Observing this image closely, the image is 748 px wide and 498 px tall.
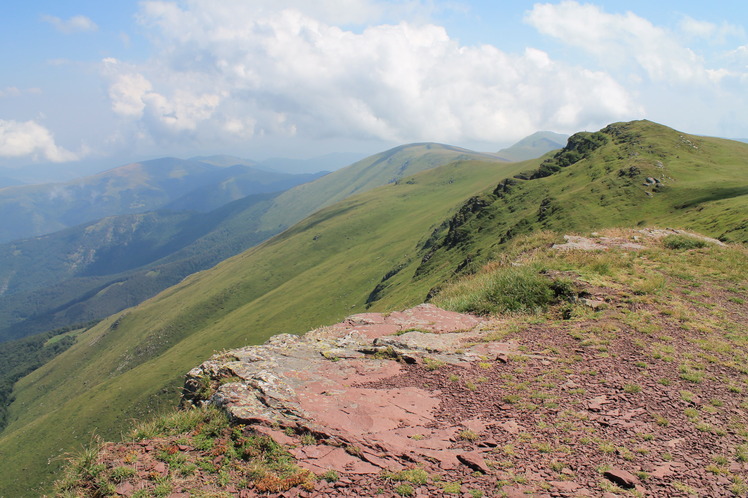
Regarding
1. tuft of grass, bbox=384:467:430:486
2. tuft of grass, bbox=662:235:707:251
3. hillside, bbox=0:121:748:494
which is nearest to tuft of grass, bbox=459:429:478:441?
tuft of grass, bbox=384:467:430:486

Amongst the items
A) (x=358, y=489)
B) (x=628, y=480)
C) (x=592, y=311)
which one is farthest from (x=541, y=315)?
(x=358, y=489)

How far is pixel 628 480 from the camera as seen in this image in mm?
6531

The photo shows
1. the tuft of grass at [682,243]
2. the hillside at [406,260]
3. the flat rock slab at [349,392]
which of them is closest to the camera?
the flat rock slab at [349,392]

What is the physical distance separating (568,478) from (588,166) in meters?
79.3

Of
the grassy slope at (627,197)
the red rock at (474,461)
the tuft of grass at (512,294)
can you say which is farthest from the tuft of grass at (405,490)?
the grassy slope at (627,197)

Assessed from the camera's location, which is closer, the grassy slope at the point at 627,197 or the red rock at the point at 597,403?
the red rock at the point at 597,403

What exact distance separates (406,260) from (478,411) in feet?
355

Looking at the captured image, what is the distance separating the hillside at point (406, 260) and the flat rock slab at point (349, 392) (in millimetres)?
13335

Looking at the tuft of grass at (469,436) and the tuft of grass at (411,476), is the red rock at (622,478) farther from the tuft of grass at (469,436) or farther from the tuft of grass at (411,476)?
the tuft of grass at (411,476)

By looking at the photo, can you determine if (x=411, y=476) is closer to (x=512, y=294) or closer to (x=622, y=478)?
(x=622, y=478)

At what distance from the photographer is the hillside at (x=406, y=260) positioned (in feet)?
166

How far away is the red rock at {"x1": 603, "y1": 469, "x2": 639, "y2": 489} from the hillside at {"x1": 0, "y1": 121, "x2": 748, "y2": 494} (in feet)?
70.2

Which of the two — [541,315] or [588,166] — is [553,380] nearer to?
[541,315]

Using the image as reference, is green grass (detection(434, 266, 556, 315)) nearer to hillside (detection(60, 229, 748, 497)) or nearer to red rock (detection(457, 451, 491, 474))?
hillside (detection(60, 229, 748, 497))
